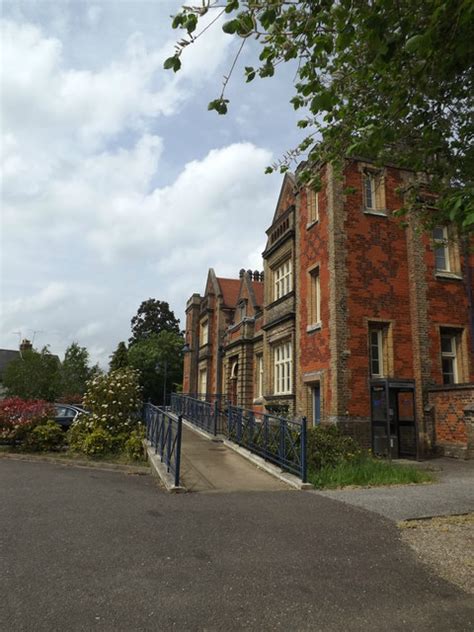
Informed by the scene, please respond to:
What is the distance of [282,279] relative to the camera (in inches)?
789

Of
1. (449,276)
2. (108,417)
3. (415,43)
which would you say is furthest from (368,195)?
(415,43)

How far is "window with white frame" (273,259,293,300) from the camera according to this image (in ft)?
63.2

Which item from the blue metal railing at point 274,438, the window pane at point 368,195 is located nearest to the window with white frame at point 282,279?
the window pane at point 368,195

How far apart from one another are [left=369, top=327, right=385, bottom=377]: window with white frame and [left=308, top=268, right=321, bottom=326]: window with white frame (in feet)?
6.20

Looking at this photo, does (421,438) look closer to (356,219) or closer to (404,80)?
(356,219)

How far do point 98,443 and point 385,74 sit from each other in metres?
10.9

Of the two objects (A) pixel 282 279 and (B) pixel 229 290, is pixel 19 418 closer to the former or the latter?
(A) pixel 282 279

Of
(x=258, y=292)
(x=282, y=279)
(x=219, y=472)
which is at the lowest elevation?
(x=219, y=472)

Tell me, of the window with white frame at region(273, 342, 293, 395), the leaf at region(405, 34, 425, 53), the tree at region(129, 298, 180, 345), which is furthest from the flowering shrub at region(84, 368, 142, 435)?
the tree at region(129, 298, 180, 345)

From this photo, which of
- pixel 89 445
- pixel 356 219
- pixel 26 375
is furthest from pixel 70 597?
pixel 26 375

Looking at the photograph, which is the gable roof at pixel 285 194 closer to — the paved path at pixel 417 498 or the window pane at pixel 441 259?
the window pane at pixel 441 259

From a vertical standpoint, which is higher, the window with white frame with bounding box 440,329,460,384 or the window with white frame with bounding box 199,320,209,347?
the window with white frame with bounding box 199,320,209,347

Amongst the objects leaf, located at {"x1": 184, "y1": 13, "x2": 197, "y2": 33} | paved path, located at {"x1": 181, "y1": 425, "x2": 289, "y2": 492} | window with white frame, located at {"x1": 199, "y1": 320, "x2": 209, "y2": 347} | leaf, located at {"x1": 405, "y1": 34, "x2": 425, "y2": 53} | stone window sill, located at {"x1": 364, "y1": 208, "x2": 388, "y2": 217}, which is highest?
stone window sill, located at {"x1": 364, "y1": 208, "x2": 388, "y2": 217}

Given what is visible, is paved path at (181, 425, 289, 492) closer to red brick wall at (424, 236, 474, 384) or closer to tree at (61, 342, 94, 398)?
red brick wall at (424, 236, 474, 384)
